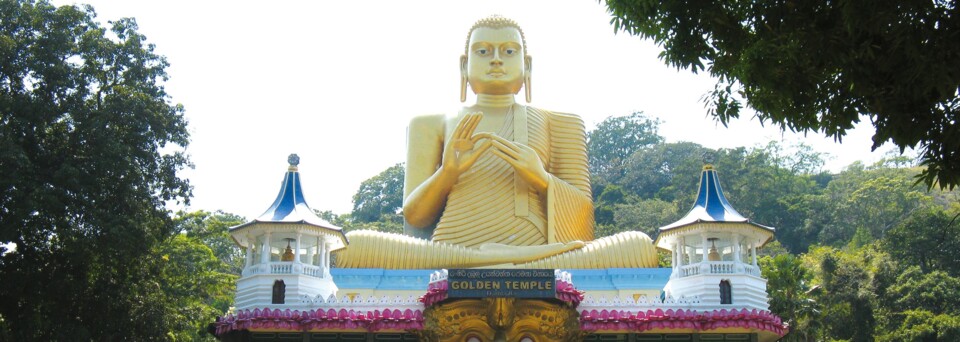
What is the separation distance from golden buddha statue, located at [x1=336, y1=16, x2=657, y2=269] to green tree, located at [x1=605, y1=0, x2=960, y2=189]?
31.7 feet

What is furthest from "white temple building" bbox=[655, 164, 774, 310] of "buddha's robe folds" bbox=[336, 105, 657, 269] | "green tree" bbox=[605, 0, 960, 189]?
"green tree" bbox=[605, 0, 960, 189]

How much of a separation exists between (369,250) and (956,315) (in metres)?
17.1

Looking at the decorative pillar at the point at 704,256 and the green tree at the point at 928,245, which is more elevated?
the green tree at the point at 928,245

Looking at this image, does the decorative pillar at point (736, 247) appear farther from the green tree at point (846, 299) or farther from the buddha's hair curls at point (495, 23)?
the green tree at point (846, 299)

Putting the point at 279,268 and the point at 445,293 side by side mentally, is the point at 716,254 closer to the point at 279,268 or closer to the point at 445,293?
the point at 445,293

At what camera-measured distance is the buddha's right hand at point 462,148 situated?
727 inches

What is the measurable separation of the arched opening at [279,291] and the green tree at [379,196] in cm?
3645

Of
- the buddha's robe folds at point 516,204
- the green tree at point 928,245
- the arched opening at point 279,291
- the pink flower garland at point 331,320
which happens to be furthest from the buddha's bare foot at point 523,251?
the green tree at point 928,245

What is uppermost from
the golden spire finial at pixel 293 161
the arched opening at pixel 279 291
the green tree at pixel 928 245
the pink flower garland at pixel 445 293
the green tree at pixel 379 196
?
the green tree at pixel 379 196

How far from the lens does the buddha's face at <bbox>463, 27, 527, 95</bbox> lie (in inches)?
832

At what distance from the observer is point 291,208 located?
701 inches

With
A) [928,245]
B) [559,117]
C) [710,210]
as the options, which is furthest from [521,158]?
[928,245]

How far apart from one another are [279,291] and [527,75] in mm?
7276

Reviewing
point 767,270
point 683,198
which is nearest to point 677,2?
point 767,270
